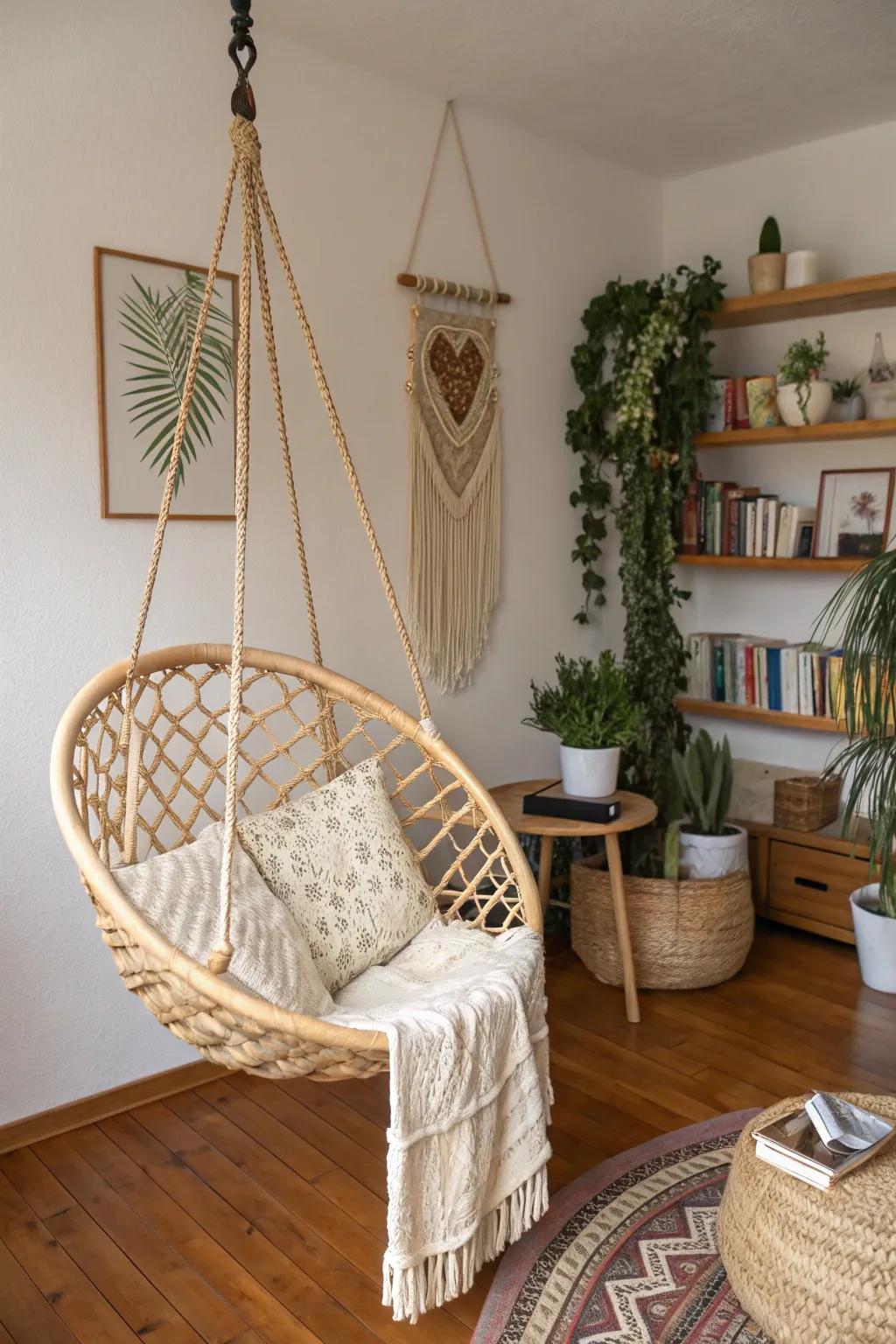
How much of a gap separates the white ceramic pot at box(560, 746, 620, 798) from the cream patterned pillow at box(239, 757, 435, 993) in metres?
0.70

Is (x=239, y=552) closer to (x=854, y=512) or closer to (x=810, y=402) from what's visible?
(x=810, y=402)

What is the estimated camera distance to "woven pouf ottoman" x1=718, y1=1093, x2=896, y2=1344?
5.24ft

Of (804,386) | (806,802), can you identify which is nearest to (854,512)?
(804,386)

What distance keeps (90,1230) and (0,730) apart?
96cm

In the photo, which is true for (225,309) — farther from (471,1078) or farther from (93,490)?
(471,1078)

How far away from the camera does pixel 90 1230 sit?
208cm

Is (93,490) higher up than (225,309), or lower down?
lower down

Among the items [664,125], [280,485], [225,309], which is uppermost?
[664,125]

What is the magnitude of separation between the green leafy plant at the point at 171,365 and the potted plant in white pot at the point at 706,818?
1.62 meters

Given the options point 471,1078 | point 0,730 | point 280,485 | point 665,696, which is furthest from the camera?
point 665,696

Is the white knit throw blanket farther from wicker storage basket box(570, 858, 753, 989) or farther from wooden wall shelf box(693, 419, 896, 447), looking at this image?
wooden wall shelf box(693, 419, 896, 447)

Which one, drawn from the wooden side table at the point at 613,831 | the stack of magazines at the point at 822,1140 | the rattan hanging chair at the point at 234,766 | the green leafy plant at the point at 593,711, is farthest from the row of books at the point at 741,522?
the stack of magazines at the point at 822,1140

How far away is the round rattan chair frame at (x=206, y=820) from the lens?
1.67 m

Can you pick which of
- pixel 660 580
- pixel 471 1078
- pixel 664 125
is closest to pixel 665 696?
pixel 660 580
